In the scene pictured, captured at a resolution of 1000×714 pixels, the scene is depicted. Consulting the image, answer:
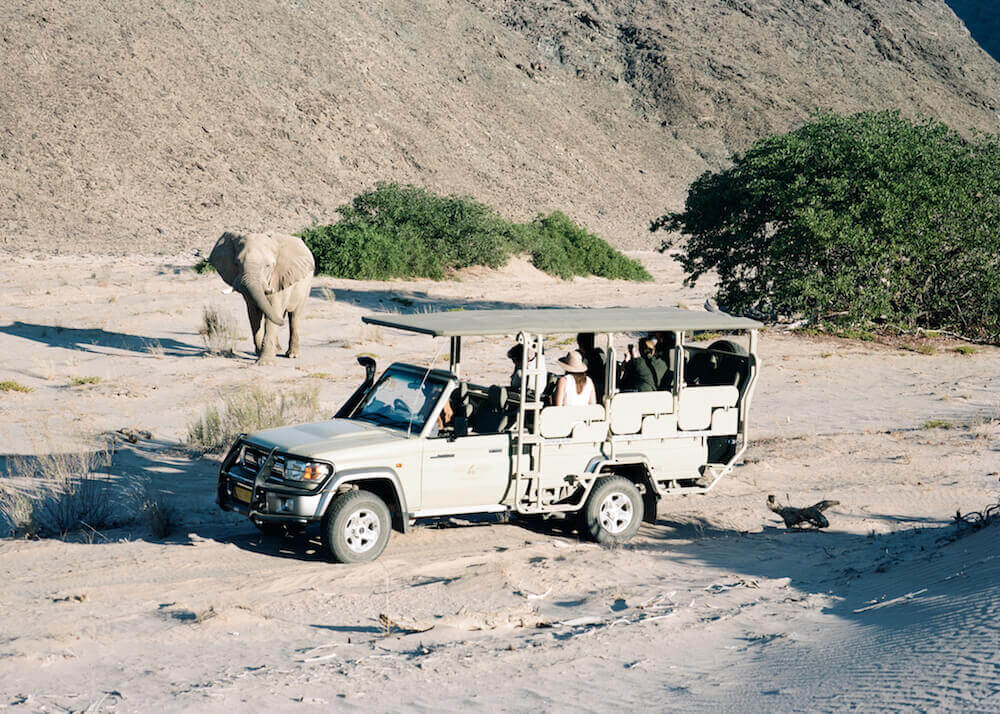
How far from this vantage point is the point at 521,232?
40594mm

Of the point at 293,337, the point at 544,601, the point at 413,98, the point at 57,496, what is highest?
the point at 413,98

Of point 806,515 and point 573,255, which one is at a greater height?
point 573,255

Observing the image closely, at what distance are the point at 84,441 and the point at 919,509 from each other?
952 centimetres

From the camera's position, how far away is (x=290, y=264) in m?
20.3

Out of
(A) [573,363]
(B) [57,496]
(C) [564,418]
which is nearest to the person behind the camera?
(C) [564,418]

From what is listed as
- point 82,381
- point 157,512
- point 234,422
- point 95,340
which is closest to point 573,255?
point 95,340

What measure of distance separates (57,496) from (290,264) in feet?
32.2

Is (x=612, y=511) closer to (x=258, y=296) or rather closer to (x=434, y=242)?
(x=258, y=296)

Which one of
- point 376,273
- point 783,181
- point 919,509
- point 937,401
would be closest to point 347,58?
point 376,273

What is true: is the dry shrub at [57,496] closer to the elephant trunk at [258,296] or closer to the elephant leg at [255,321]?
the elephant trunk at [258,296]

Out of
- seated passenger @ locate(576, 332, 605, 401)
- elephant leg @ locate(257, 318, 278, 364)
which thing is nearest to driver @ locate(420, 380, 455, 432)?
seated passenger @ locate(576, 332, 605, 401)

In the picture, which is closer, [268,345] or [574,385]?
[574,385]

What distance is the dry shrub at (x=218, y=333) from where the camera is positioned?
20.8 meters

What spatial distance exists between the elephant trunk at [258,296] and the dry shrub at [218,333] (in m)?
1.40
